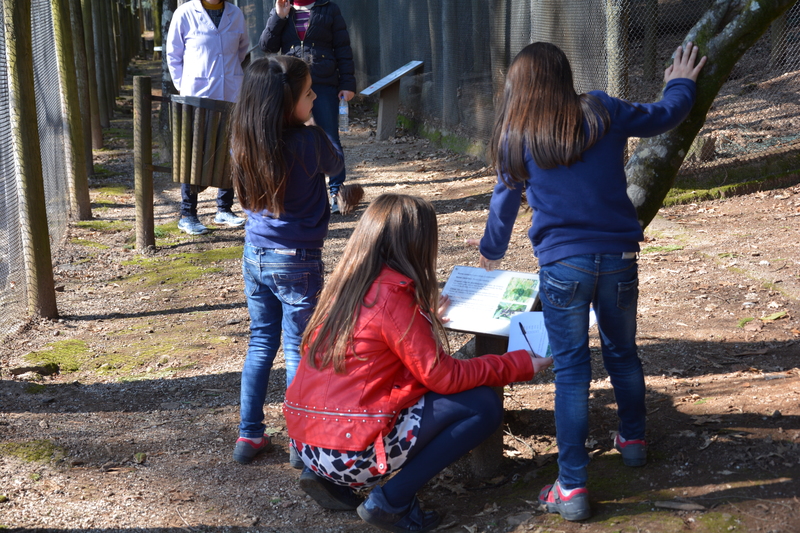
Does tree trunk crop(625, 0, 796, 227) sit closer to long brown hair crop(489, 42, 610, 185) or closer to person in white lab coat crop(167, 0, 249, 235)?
long brown hair crop(489, 42, 610, 185)

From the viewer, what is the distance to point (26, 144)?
16.0 ft

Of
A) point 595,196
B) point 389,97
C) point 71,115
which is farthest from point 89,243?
point 389,97

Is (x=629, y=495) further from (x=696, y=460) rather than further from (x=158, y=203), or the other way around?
(x=158, y=203)

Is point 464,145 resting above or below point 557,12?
below

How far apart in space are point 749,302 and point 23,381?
14.0 ft

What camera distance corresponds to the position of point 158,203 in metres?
8.41

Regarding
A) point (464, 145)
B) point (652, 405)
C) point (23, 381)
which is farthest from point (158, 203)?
point (652, 405)

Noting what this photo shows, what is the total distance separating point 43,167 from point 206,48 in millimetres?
1692

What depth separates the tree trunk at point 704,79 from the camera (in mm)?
2910

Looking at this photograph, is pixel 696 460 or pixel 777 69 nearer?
pixel 696 460

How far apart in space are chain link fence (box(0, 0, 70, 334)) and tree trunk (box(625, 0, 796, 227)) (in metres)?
3.83

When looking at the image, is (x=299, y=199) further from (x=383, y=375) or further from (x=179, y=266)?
(x=179, y=266)

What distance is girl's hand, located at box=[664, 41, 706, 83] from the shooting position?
2826 millimetres

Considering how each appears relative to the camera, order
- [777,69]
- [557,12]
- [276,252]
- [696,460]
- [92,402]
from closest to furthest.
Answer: [696,460]
[276,252]
[92,402]
[557,12]
[777,69]
